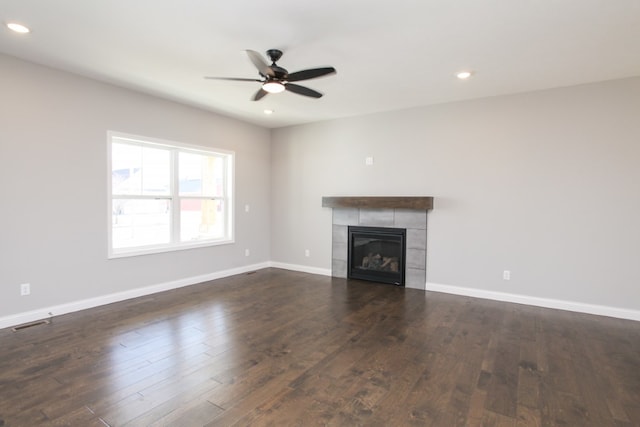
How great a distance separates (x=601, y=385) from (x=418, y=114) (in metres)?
3.76

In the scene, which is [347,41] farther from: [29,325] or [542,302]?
[29,325]

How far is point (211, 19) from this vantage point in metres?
2.56

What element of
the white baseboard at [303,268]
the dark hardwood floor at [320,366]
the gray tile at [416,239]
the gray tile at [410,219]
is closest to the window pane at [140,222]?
the dark hardwood floor at [320,366]

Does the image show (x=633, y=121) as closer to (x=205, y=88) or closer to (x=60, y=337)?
(x=205, y=88)

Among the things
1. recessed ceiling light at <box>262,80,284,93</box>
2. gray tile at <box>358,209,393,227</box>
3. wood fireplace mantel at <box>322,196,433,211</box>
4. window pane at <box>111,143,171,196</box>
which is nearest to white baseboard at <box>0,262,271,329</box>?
window pane at <box>111,143,171,196</box>

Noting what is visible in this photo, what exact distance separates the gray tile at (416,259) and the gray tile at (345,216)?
3.38 feet

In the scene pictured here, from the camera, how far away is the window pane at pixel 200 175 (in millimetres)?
5039

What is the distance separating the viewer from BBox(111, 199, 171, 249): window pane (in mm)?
4242

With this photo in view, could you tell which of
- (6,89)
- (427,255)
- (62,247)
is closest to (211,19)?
(6,89)

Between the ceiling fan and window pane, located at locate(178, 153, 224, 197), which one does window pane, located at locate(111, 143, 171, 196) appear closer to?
window pane, located at locate(178, 153, 224, 197)

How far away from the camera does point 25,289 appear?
3.41m

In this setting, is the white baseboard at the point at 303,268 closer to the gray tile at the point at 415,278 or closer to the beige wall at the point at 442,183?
the beige wall at the point at 442,183

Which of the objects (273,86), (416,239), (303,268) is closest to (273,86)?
(273,86)

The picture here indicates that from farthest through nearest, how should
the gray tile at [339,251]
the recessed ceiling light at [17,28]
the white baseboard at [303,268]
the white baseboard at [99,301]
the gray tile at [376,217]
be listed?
the white baseboard at [303,268] → the gray tile at [339,251] → the gray tile at [376,217] → the white baseboard at [99,301] → the recessed ceiling light at [17,28]
